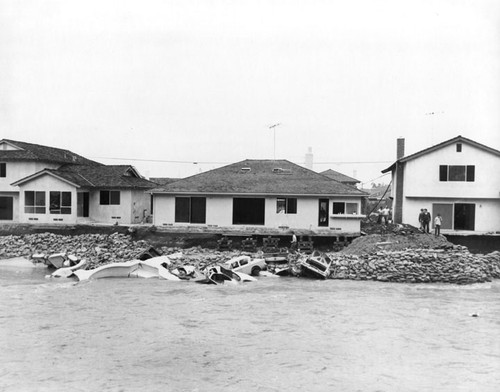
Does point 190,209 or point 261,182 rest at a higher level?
point 261,182

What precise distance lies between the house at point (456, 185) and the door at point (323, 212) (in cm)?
535

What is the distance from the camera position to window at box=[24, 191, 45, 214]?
116 feet

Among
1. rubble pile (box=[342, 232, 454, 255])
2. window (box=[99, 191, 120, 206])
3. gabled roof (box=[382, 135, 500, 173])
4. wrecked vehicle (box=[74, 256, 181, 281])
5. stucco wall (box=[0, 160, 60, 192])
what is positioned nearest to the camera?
wrecked vehicle (box=[74, 256, 181, 281])

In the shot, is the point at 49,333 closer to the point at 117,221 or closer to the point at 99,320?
the point at 99,320

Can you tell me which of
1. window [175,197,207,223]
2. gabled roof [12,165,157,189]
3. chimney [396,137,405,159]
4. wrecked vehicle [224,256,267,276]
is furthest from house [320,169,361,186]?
wrecked vehicle [224,256,267,276]

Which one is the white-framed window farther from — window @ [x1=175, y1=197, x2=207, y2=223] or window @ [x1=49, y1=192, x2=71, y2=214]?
window @ [x1=49, y1=192, x2=71, y2=214]

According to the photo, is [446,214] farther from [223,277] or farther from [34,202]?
[34,202]

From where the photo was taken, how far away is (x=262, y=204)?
32.4 m

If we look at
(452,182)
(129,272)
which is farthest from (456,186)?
(129,272)

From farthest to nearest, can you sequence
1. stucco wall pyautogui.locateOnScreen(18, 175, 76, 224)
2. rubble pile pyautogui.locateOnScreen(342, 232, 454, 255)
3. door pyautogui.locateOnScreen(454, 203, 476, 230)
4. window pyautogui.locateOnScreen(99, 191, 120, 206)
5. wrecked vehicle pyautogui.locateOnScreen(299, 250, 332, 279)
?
window pyautogui.locateOnScreen(99, 191, 120, 206) → stucco wall pyautogui.locateOnScreen(18, 175, 76, 224) → door pyautogui.locateOnScreen(454, 203, 476, 230) → rubble pile pyautogui.locateOnScreen(342, 232, 454, 255) → wrecked vehicle pyautogui.locateOnScreen(299, 250, 332, 279)

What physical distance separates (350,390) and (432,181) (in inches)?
926

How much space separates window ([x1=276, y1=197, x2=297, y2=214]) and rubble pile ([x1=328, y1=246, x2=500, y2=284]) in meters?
5.67

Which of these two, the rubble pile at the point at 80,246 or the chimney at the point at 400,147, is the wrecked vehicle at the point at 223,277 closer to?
the rubble pile at the point at 80,246

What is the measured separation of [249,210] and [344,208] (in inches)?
215
